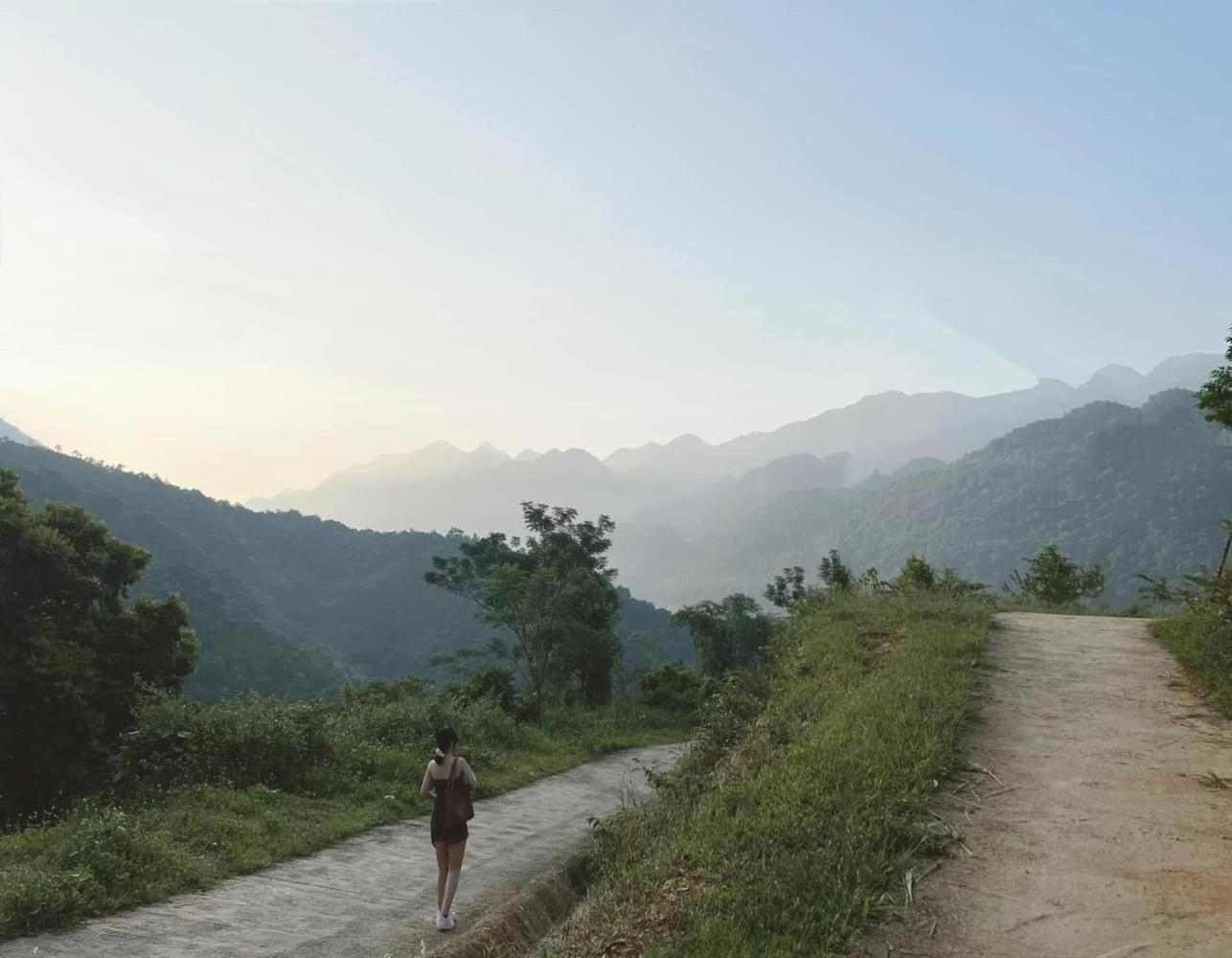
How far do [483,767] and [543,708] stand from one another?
1147cm

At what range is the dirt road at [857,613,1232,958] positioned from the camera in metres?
4.62

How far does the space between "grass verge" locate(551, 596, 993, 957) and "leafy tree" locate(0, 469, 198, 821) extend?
11.4 meters

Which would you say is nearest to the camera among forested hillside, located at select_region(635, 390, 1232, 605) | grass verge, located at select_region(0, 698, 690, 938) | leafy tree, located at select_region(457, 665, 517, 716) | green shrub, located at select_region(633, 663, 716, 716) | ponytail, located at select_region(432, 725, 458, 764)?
grass verge, located at select_region(0, 698, 690, 938)

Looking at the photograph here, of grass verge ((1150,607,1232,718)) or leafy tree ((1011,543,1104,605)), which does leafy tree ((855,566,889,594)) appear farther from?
leafy tree ((1011,543,1104,605))

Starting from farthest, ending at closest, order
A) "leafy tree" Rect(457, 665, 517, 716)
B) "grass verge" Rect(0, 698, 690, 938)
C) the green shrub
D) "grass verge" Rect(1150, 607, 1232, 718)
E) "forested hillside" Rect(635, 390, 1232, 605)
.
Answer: "forested hillside" Rect(635, 390, 1232, 605) → the green shrub → "leafy tree" Rect(457, 665, 517, 716) → "grass verge" Rect(1150, 607, 1232, 718) → "grass verge" Rect(0, 698, 690, 938)

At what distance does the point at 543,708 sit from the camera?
1071 inches

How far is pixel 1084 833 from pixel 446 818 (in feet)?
16.8

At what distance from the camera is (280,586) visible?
98938 mm

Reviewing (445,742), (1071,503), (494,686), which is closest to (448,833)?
→ (445,742)

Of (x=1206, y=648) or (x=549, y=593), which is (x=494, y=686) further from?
(x=1206, y=648)

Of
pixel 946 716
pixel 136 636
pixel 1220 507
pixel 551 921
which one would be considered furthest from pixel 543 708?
pixel 1220 507

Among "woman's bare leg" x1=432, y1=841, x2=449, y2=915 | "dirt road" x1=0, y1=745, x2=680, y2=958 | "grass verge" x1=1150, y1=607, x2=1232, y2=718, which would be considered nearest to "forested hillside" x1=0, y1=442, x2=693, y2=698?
"grass verge" x1=1150, y1=607, x2=1232, y2=718

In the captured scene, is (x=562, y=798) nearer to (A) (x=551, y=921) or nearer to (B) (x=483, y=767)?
(B) (x=483, y=767)

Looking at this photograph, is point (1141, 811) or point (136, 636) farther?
point (136, 636)
